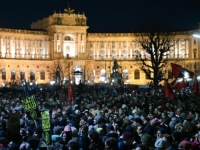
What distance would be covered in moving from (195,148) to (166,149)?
0.70 meters

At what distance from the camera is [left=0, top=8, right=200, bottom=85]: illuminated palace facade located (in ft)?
407

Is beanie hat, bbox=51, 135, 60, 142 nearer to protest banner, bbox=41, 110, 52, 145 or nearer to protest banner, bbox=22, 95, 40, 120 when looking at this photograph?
protest banner, bbox=41, 110, 52, 145

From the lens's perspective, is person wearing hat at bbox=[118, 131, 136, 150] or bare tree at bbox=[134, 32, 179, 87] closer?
person wearing hat at bbox=[118, 131, 136, 150]

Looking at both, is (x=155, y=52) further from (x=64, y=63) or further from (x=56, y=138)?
(x=64, y=63)

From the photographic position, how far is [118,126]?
18.0 metres

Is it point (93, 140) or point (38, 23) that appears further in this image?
point (38, 23)

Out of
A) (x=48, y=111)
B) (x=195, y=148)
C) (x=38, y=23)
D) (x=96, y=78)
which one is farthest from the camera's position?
(x=38, y=23)

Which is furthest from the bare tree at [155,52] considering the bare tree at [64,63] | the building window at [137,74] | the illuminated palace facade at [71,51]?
the building window at [137,74]

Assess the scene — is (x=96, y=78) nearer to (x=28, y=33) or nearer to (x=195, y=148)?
(x=28, y=33)

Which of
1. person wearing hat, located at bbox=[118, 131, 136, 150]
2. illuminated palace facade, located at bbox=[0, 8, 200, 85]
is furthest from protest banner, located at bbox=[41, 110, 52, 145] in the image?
illuminated palace facade, located at bbox=[0, 8, 200, 85]

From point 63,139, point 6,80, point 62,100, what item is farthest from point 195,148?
point 6,80

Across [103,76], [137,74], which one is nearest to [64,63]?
[103,76]

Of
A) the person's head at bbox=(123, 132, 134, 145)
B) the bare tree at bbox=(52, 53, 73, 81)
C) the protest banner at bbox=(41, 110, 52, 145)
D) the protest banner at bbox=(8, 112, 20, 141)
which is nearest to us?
the person's head at bbox=(123, 132, 134, 145)

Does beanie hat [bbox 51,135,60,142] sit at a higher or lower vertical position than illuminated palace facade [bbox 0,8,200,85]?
lower
